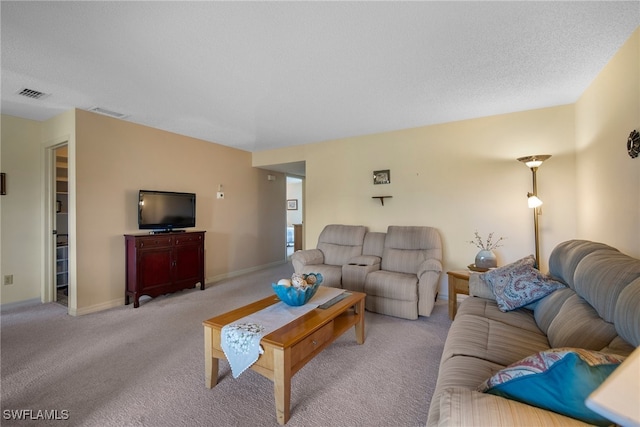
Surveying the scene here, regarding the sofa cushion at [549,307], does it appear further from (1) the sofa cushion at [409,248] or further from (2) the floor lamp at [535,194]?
(1) the sofa cushion at [409,248]

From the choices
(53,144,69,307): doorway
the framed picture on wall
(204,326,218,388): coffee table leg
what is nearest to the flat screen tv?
(53,144,69,307): doorway

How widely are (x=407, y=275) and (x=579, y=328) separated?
1798mm

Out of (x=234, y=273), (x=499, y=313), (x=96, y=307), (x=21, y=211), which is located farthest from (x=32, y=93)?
(x=499, y=313)

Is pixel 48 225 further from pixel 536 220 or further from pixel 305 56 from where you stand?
pixel 536 220

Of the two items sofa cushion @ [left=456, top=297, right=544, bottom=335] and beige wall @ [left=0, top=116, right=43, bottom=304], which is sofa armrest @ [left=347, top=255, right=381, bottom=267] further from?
beige wall @ [left=0, top=116, right=43, bottom=304]

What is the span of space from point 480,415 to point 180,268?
3815 millimetres

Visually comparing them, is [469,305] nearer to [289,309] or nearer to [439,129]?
[289,309]

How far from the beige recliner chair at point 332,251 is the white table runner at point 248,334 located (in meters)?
1.57

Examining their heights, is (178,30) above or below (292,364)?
above

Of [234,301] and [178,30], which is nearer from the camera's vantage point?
[178,30]

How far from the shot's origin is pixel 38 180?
3539 millimetres

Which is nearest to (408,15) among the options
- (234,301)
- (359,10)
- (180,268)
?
(359,10)

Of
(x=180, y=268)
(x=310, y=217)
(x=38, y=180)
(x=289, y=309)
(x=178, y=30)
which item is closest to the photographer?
(x=178, y=30)

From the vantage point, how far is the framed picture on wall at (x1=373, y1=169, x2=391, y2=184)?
4.08 m
